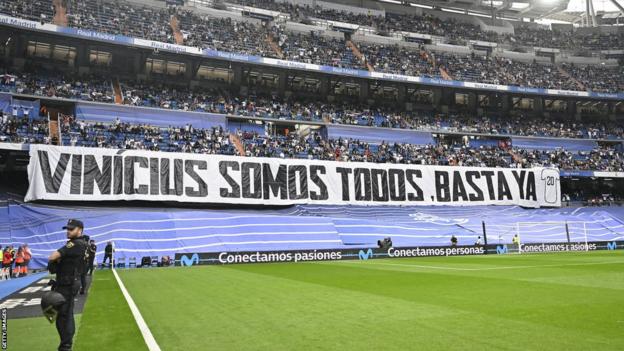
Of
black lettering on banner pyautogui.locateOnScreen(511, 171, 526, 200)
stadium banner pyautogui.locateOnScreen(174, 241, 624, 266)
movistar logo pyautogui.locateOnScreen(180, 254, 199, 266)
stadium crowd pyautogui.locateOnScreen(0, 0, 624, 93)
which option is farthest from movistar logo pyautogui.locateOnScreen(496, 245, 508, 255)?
stadium crowd pyautogui.locateOnScreen(0, 0, 624, 93)

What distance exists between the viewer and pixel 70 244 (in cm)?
661

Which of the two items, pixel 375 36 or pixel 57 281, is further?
pixel 375 36

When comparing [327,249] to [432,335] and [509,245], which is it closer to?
[509,245]

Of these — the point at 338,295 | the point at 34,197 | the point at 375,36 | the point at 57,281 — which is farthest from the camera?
the point at 375,36

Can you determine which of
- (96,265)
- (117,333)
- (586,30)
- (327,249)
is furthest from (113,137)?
(586,30)

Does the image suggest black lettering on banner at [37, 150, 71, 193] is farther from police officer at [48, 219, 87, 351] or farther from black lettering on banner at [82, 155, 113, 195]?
police officer at [48, 219, 87, 351]

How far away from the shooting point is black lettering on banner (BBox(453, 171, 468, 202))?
150 ft

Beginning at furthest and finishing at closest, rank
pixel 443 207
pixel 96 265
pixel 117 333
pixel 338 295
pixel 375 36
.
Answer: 1. pixel 375 36
2. pixel 443 207
3. pixel 96 265
4. pixel 338 295
5. pixel 117 333

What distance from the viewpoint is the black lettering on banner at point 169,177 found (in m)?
35.7

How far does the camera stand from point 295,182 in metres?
40.4

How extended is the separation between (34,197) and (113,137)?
26.4ft

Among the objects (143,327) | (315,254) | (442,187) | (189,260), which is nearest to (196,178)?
(189,260)

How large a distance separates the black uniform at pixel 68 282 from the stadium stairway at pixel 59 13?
42.5 metres

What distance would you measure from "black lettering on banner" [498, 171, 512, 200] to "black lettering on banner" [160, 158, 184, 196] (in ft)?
103
